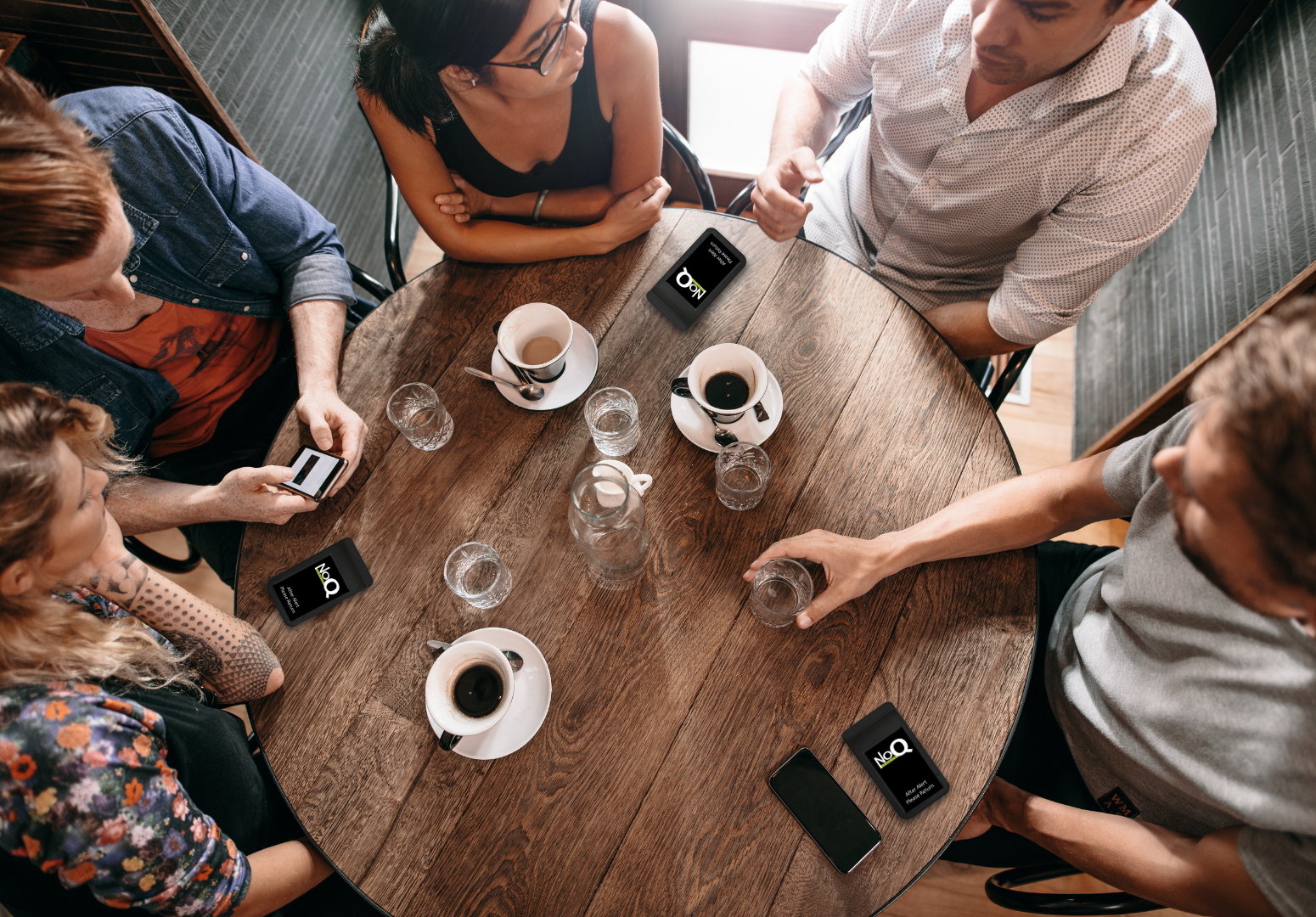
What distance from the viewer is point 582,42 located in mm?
1485

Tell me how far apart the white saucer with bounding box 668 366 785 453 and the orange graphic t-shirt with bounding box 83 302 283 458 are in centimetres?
123

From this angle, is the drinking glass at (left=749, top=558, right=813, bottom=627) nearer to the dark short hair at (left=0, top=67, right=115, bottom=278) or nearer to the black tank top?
the black tank top

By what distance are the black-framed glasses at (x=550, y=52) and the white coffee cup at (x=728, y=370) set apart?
0.73 meters

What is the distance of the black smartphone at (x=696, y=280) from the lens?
5.06 feet

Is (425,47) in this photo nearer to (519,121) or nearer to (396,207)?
(519,121)

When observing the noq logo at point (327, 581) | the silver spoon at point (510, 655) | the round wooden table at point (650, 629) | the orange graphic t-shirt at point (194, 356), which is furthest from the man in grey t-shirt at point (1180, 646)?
the orange graphic t-shirt at point (194, 356)

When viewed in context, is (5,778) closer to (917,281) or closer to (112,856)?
(112,856)

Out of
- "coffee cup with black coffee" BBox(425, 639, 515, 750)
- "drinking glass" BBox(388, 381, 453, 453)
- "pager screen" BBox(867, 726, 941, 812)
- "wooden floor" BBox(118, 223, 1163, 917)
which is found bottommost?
"wooden floor" BBox(118, 223, 1163, 917)

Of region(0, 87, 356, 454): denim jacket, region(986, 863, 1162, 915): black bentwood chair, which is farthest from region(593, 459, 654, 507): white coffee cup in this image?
region(986, 863, 1162, 915): black bentwood chair

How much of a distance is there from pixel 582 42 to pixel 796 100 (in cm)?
74

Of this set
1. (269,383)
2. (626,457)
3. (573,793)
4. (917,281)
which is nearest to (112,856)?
(573,793)

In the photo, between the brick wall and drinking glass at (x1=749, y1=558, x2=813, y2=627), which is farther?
the brick wall

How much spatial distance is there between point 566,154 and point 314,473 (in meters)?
1.10

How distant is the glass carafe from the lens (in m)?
1.27
